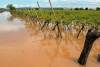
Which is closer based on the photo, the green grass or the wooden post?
the wooden post

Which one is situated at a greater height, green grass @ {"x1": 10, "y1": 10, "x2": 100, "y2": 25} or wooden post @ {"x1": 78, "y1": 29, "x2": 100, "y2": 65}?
wooden post @ {"x1": 78, "y1": 29, "x2": 100, "y2": 65}

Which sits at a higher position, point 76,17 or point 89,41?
point 89,41

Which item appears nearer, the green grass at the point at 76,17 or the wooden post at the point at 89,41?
the wooden post at the point at 89,41

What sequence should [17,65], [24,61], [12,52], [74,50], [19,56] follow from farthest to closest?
1. [74,50]
2. [12,52]
3. [19,56]
4. [24,61]
5. [17,65]

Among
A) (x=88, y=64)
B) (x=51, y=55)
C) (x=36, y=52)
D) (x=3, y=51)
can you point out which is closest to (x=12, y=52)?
(x=3, y=51)

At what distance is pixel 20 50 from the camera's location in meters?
10.2

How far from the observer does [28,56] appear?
919cm

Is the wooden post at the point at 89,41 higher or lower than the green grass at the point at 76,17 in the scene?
higher

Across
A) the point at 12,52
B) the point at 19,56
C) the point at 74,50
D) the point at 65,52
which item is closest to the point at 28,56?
the point at 19,56

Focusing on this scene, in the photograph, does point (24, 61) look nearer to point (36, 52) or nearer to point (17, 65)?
point (17, 65)

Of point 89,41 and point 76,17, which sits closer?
point 89,41

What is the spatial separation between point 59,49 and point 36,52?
160cm

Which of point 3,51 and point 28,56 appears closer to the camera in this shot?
point 28,56

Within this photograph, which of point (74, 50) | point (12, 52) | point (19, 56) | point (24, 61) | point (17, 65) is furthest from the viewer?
point (74, 50)
